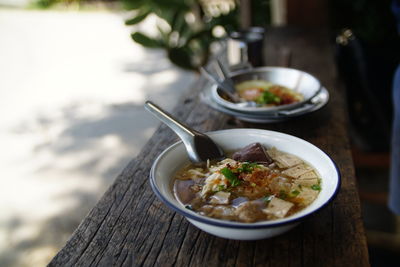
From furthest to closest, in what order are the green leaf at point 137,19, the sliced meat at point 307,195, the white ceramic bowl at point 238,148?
1. the green leaf at point 137,19
2. the sliced meat at point 307,195
3. the white ceramic bowl at point 238,148

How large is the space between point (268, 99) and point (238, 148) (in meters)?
0.39

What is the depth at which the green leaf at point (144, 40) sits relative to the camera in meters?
2.70

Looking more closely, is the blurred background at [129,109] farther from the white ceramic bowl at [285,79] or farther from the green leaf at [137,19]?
the white ceramic bowl at [285,79]

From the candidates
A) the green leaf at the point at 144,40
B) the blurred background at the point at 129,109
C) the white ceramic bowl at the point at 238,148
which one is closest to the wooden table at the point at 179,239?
the white ceramic bowl at the point at 238,148

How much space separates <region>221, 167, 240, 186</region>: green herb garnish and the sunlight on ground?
5.84 feet

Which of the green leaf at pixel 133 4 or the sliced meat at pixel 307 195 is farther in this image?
the green leaf at pixel 133 4

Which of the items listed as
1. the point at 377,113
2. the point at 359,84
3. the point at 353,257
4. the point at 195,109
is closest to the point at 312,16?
the point at 359,84

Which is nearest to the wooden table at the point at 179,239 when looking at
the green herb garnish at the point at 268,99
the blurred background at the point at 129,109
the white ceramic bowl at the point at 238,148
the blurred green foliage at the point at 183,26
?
the white ceramic bowl at the point at 238,148

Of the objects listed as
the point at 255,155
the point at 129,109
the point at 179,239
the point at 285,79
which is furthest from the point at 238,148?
the point at 129,109

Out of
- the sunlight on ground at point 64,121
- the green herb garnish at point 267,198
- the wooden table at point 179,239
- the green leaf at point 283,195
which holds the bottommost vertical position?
the sunlight on ground at point 64,121

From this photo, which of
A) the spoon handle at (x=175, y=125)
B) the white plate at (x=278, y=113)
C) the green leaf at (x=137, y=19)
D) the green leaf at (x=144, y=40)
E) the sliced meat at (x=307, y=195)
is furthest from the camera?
the green leaf at (x=144, y=40)

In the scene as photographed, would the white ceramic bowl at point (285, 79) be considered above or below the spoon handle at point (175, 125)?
below

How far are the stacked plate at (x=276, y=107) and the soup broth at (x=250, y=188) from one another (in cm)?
32

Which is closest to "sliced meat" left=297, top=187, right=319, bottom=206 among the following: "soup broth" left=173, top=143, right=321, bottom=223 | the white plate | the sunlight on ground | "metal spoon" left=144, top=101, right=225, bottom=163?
"soup broth" left=173, top=143, right=321, bottom=223
